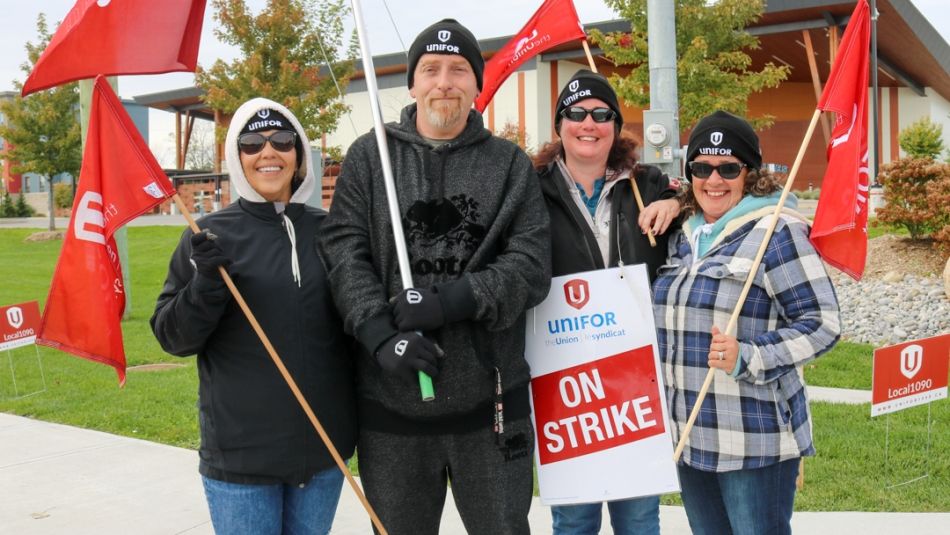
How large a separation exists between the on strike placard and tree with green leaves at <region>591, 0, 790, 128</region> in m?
12.1

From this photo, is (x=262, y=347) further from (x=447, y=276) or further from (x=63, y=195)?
(x=63, y=195)

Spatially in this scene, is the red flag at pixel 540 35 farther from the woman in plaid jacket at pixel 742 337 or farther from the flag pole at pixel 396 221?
the flag pole at pixel 396 221

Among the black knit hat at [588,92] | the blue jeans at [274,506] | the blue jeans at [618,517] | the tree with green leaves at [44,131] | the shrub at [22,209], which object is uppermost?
the tree with green leaves at [44,131]

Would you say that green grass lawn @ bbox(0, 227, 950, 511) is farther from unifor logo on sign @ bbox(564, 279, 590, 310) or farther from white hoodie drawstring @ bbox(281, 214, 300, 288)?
white hoodie drawstring @ bbox(281, 214, 300, 288)

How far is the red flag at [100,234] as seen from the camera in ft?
10.5

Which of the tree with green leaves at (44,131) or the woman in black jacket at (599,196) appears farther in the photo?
the tree with green leaves at (44,131)

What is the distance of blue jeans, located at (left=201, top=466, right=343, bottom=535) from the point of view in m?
2.90

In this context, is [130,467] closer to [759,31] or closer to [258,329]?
[258,329]

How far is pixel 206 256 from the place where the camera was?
→ 276 cm

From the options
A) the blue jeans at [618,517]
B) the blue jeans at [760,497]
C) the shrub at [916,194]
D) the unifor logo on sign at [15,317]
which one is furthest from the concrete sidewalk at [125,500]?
the shrub at [916,194]

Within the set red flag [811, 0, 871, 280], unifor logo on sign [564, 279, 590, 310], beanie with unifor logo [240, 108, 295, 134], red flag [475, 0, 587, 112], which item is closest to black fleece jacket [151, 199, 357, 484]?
beanie with unifor logo [240, 108, 295, 134]

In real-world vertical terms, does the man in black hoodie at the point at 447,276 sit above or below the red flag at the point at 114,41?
below

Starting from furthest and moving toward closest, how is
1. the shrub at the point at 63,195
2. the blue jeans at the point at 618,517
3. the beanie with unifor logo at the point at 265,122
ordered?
the shrub at the point at 63,195 < the blue jeans at the point at 618,517 < the beanie with unifor logo at the point at 265,122

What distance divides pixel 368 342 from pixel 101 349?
1.14m
